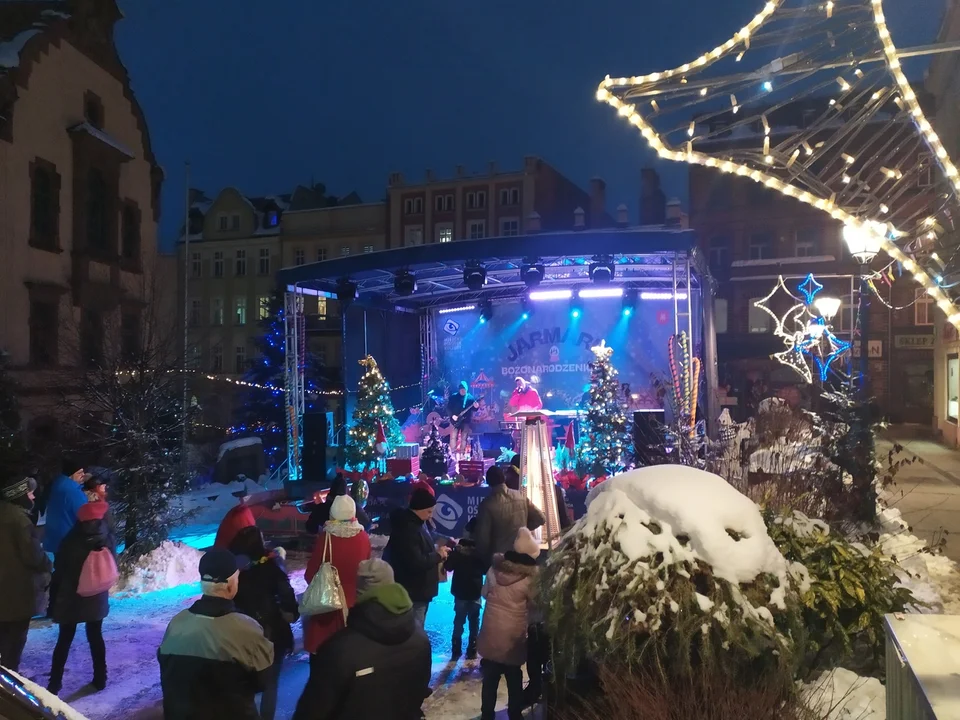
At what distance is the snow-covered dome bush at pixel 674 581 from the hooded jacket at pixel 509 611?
0.56 meters

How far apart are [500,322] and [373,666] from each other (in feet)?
50.8

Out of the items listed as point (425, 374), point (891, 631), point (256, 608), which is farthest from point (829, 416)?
point (425, 374)

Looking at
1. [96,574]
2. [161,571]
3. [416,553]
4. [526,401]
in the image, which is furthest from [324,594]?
[526,401]

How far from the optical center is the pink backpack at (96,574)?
205 inches

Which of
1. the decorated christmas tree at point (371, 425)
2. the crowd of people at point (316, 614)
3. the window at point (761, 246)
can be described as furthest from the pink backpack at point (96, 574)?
the window at point (761, 246)

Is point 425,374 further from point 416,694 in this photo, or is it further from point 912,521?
point 416,694

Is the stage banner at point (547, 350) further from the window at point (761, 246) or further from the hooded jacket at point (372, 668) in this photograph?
the window at point (761, 246)

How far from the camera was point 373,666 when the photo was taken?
2.82 m

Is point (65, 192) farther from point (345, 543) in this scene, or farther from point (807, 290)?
point (807, 290)

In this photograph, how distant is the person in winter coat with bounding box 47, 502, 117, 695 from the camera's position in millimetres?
5215

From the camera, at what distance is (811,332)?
65.6 feet

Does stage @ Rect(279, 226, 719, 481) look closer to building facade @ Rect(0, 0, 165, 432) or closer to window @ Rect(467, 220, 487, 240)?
building facade @ Rect(0, 0, 165, 432)

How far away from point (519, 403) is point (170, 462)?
19.3ft

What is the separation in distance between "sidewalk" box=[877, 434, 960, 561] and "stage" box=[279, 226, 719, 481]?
351cm
